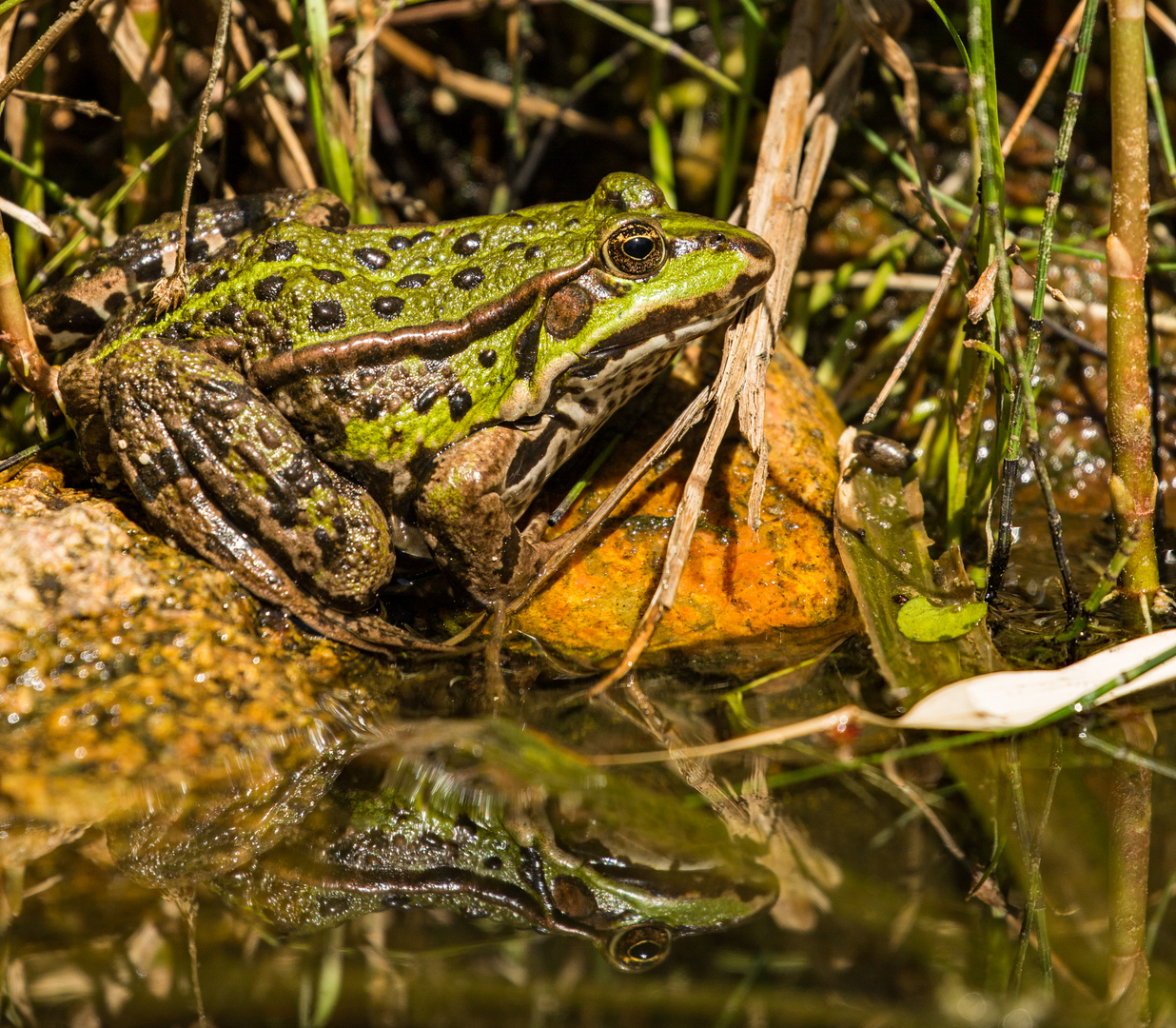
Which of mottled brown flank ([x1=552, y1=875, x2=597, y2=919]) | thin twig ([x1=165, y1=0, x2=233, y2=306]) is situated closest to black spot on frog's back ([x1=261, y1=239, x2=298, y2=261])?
thin twig ([x1=165, y1=0, x2=233, y2=306])

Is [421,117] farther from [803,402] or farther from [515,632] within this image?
[515,632]

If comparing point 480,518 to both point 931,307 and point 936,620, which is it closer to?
point 936,620

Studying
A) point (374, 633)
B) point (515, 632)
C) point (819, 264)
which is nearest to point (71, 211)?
point (374, 633)

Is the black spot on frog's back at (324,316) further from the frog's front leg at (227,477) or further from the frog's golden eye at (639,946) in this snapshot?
the frog's golden eye at (639,946)

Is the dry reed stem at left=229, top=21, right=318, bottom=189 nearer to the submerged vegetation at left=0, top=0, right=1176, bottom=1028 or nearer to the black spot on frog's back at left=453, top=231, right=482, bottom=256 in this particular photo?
the submerged vegetation at left=0, top=0, right=1176, bottom=1028

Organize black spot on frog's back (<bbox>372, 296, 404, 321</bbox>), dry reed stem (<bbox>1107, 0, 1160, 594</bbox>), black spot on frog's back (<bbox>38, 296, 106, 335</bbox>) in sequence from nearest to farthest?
dry reed stem (<bbox>1107, 0, 1160, 594</bbox>) → black spot on frog's back (<bbox>372, 296, 404, 321</bbox>) → black spot on frog's back (<bbox>38, 296, 106, 335</bbox>)

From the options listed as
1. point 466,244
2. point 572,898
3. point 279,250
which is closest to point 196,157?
point 279,250
